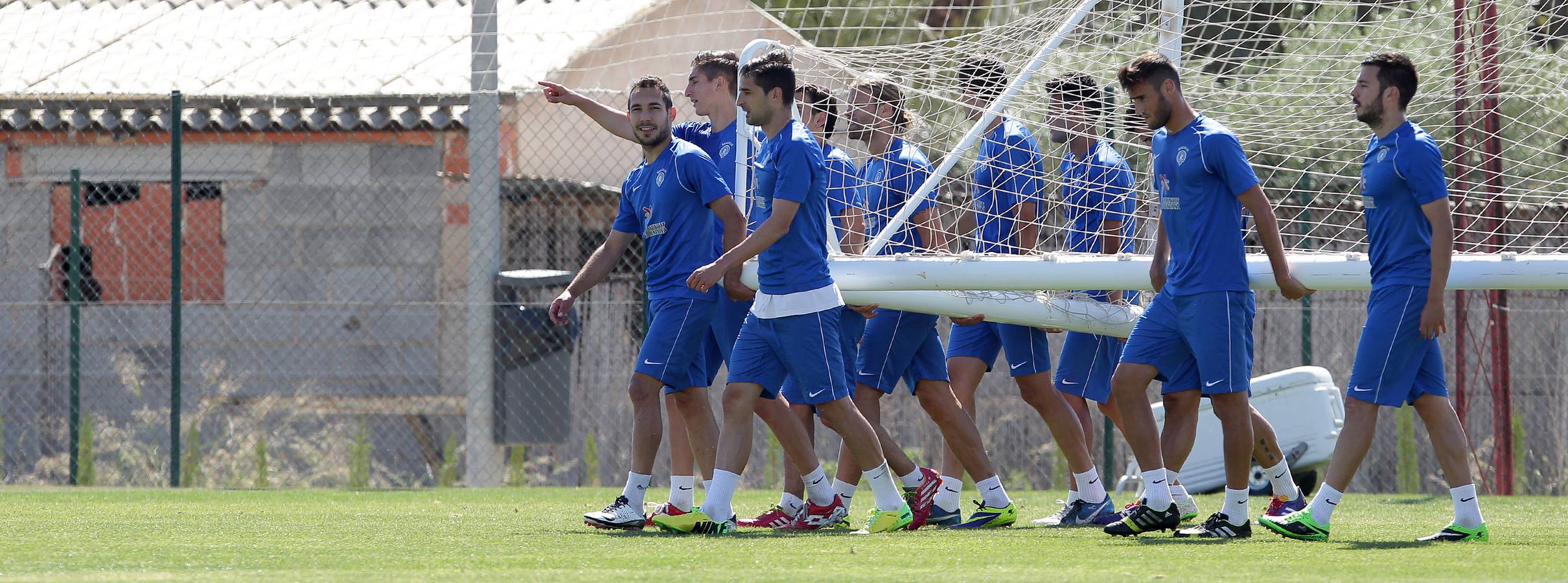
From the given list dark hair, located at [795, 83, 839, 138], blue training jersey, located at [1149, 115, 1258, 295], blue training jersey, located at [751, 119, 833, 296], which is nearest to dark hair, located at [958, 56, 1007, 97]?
dark hair, located at [795, 83, 839, 138]

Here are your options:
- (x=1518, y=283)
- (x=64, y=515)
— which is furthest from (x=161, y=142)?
(x=1518, y=283)

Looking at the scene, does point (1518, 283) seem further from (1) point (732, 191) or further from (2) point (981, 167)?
(1) point (732, 191)

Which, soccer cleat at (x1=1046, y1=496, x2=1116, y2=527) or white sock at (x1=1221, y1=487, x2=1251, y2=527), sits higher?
white sock at (x1=1221, y1=487, x2=1251, y2=527)

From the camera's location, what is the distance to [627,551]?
5.65 m

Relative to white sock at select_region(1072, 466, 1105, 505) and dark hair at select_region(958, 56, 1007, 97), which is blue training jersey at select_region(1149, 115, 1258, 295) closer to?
white sock at select_region(1072, 466, 1105, 505)

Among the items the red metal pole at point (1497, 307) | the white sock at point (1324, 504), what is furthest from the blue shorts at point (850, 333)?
the red metal pole at point (1497, 307)

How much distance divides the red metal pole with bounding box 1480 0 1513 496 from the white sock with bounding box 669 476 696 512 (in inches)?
185

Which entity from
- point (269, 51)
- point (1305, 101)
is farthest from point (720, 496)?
point (269, 51)

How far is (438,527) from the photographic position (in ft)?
22.6

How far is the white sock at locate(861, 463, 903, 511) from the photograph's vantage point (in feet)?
21.1

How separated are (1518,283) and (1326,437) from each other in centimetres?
396

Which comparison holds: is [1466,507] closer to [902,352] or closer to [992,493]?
[992,493]

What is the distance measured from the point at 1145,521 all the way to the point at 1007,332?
1.40m

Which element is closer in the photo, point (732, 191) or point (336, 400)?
point (732, 191)
